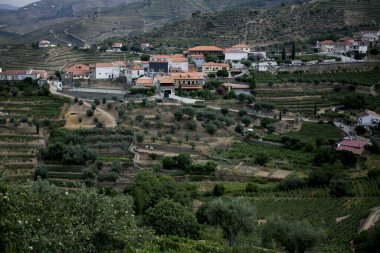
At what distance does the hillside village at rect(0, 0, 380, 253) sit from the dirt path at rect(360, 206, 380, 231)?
0.14 meters

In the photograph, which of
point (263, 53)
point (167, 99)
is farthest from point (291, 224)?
point (263, 53)

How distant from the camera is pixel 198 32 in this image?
3187 inches

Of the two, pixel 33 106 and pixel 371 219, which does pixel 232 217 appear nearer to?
pixel 371 219

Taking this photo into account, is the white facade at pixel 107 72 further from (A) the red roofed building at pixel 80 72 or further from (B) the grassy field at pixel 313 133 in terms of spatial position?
(B) the grassy field at pixel 313 133

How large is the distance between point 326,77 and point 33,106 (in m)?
32.7

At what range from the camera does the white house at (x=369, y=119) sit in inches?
1725

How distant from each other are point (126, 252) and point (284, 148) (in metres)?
27.7

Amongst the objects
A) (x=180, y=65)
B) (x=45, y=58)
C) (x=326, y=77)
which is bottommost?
(x=326, y=77)

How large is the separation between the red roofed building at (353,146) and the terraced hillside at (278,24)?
38101 millimetres

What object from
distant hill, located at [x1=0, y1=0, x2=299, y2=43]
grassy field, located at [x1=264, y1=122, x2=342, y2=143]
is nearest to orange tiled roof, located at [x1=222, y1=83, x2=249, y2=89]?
grassy field, located at [x1=264, y1=122, x2=342, y2=143]

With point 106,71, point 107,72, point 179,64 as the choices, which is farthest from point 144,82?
point 179,64

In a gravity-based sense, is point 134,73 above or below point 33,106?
above

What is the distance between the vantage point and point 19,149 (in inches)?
1425

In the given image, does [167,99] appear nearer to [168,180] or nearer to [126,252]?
[168,180]
